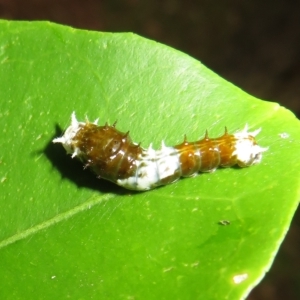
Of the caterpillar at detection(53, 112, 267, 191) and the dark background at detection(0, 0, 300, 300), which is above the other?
the caterpillar at detection(53, 112, 267, 191)

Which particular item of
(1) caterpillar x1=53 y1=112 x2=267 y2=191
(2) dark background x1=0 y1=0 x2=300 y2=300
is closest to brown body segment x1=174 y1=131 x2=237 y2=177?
(1) caterpillar x1=53 y1=112 x2=267 y2=191

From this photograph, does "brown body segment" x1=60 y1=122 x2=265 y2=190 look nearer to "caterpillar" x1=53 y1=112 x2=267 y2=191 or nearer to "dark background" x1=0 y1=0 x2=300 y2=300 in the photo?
"caterpillar" x1=53 y1=112 x2=267 y2=191

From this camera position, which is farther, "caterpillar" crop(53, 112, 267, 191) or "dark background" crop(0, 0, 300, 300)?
"dark background" crop(0, 0, 300, 300)

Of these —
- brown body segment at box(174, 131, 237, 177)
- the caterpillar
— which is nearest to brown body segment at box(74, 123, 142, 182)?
the caterpillar

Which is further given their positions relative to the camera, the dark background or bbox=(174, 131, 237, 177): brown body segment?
the dark background

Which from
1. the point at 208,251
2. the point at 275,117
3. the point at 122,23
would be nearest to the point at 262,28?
the point at 122,23

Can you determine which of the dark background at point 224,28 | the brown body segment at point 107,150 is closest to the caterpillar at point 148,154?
the brown body segment at point 107,150

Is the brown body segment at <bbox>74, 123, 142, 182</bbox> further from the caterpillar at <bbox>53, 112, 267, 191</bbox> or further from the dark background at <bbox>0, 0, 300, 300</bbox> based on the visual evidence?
the dark background at <bbox>0, 0, 300, 300</bbox>
